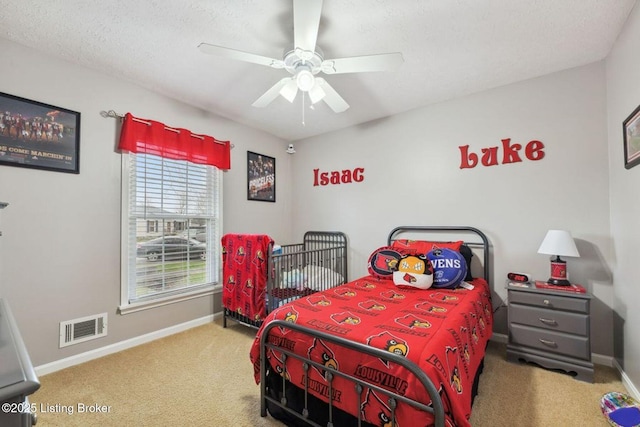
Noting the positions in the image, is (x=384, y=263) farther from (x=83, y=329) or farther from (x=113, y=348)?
(x=83, y=329)

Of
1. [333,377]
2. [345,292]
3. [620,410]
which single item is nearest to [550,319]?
[620,410]

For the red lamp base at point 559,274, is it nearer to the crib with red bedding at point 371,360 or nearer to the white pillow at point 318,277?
the crib with red bedding at point 371,360

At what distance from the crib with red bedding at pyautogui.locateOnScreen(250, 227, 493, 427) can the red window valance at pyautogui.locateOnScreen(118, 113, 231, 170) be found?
209cm

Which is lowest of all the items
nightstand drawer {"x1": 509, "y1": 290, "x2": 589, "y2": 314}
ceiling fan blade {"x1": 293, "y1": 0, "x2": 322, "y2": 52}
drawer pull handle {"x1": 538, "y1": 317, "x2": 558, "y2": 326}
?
drawer pull handle {"x1": 538, "y1": 317, "x2": 558, "y2": 326}

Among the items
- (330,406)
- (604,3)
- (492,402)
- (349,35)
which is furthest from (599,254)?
(349,35)

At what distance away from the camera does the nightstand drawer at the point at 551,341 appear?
2012 millimetres

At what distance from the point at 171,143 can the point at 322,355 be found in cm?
258

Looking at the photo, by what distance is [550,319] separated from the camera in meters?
2.12

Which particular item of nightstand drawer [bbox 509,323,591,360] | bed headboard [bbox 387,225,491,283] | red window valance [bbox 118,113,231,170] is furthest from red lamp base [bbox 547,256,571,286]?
red window valance [bbox 118,113,231,170]

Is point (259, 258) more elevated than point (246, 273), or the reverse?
point (259, 258)

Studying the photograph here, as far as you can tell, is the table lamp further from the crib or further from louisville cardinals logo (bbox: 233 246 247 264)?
louisville cardinals logo (bbox: 233 246 247 264)

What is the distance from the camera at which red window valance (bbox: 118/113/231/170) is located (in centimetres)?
256

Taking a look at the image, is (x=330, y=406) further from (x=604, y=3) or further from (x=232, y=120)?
(x=232, y=120)

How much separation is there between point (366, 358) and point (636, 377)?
1.97m
